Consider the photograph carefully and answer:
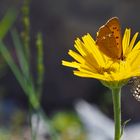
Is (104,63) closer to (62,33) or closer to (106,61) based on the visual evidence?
(106,61)

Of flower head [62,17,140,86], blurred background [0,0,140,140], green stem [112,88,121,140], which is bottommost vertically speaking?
blurred background [0,0,140,140]

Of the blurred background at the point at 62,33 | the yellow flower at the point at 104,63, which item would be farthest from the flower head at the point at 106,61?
the blurred background at the point at 62,33

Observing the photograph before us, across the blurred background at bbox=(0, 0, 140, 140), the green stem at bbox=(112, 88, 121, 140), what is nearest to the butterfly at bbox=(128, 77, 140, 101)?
the green stem at bbox=(112, 88, 121, 140)

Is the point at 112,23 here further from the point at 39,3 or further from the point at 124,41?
the point at 39,3

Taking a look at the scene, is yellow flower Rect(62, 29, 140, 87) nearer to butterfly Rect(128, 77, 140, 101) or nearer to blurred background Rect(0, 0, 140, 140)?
butterfly Rect(128, 77, 140, 101)

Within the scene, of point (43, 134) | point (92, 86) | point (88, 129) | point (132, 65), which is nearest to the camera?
point (132, 65)

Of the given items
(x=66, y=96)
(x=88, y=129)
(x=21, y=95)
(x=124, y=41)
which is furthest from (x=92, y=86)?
(x=124, y=41)

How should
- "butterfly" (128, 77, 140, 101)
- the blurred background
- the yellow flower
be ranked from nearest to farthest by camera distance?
the yellow flower < "butterfly" (128, 77, 140, 101) < the blurred background
